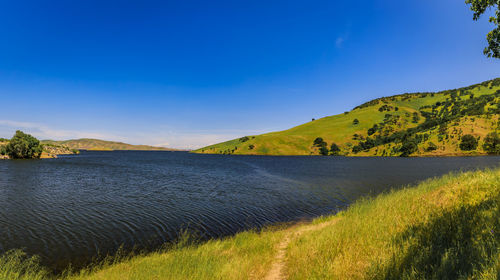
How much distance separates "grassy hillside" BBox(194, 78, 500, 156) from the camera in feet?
338

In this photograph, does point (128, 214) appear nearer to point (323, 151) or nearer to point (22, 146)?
point (22, 146)

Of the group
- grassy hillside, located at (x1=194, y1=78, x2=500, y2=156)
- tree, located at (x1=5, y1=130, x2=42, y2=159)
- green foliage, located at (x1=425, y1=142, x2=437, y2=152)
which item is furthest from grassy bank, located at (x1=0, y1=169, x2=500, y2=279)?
grassy hillside, located at (x1=194, y1=78, x2=500, y2=156)

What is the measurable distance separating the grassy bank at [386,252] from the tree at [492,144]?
119m

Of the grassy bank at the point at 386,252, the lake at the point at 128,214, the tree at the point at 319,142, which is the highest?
the tree at the point at 319,142

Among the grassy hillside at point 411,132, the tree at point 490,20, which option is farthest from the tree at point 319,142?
the tree at point 490,20

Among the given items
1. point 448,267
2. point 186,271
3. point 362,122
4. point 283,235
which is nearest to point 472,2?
point 448,267

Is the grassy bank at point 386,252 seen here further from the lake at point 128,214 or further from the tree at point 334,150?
the tree at point 334,150

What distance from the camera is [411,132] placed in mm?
133375

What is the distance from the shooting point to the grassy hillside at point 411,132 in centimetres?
10291

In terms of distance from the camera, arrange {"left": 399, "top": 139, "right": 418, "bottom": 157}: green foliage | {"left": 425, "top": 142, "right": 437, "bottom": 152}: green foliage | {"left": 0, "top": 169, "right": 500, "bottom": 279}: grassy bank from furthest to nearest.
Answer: {"left": 399, "top": 139, "right": 418, "bottom": 157}: green foliage → {"left": 425, "top": 142, "right": 437, "bottom": 152}: green foliage → {"left": 0, "top": 169, "right": 500, "bottom": 279}: grassy bank

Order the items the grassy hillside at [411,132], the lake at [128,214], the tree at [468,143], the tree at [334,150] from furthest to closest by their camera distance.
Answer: the tree at [334,150] → the grassy hillside at [411,132] → the tree at [468,143] → the lake at [128,214]

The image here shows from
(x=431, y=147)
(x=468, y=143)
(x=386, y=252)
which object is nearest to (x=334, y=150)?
(x=431, y=147)

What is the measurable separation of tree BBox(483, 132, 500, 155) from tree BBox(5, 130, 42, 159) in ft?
651

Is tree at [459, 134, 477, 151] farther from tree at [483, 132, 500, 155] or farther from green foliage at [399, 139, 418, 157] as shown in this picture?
green foliage at [399, 139, 418, 157]
